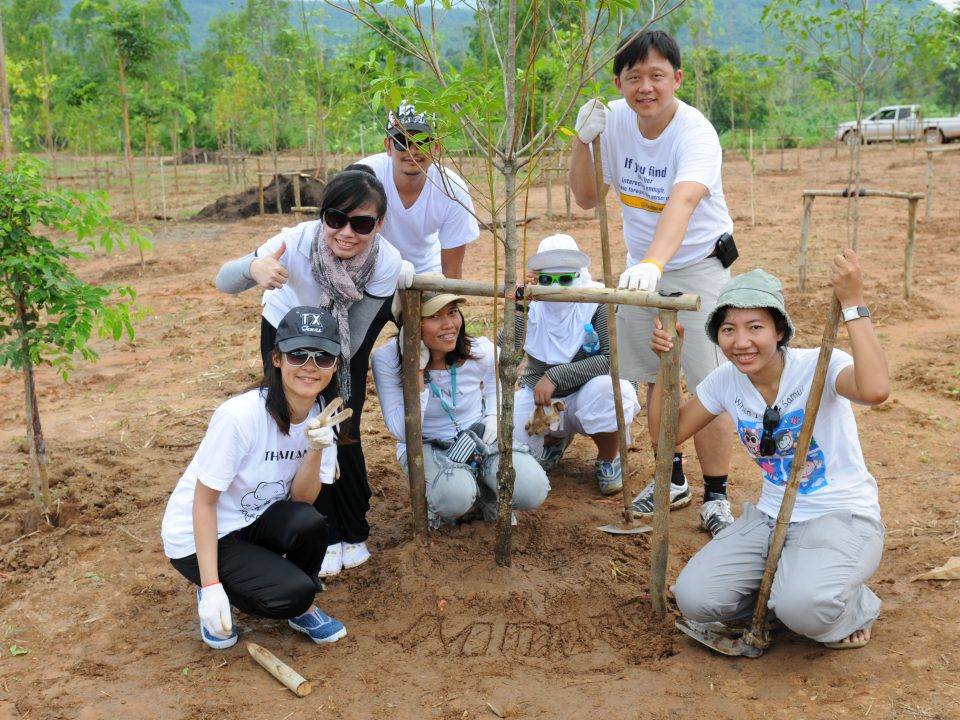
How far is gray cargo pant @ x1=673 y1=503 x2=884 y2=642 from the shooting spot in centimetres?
268

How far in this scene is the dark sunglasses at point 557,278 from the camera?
13.1 feet

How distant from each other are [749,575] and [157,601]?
2.20 m

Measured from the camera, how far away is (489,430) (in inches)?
152

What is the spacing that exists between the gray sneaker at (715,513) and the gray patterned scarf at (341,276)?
5.58 feet

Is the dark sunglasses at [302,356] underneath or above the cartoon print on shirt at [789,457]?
above

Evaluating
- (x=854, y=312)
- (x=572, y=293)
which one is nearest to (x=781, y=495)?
(x=854, y=312)

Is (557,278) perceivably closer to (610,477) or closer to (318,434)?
(610,477)

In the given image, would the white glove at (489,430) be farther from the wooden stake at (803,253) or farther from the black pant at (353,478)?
the wooden stake at (803,253)

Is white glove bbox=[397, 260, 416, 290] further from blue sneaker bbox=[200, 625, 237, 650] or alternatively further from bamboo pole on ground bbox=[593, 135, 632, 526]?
blue sneaker bbox=[200, 625, 237, 650]

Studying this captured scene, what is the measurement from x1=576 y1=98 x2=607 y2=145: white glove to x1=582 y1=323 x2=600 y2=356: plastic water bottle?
3.15ft

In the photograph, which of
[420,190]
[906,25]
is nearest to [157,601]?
[420,190]

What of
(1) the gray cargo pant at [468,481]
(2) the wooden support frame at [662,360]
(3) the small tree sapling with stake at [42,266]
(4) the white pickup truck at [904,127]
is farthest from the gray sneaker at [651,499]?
(4) the white pickup truck at [904,127]

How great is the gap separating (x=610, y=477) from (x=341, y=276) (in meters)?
1.77

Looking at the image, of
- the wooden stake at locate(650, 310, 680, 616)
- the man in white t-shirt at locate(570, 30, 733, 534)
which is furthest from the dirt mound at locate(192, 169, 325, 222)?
the wooden stake at locate(650, 310, 680, 616)
